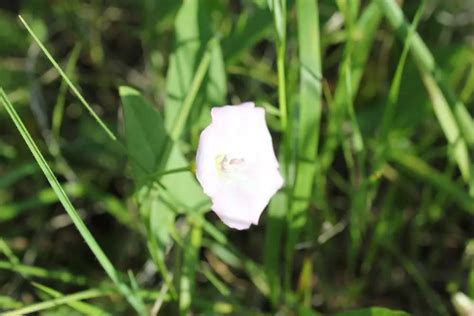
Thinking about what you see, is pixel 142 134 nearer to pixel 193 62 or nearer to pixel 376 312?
pixel 193 62

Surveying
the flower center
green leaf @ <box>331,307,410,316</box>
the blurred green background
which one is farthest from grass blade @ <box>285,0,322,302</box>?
green leaf @ <box>331,307,410,316</box>

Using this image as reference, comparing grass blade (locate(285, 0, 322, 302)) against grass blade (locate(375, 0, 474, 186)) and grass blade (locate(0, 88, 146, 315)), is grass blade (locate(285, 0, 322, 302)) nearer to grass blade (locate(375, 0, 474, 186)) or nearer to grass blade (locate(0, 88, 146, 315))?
grass blade (locate(375, 0, 474, 186))

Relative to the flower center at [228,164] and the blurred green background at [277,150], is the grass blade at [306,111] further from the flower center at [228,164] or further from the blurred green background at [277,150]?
the flower center at [228,164]

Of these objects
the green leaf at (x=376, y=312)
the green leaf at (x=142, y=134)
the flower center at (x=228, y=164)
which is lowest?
the green leaf at (x=376, y=312)

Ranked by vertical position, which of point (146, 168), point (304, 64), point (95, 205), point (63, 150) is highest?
point (304, 64)

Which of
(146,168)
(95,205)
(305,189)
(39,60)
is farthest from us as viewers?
(39,60)

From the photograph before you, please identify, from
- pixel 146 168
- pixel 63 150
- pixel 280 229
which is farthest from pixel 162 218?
pixel 63 150

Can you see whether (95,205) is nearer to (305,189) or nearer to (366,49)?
(305,189)

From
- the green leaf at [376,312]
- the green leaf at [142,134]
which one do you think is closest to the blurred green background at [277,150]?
the green leaf at [142,134]
